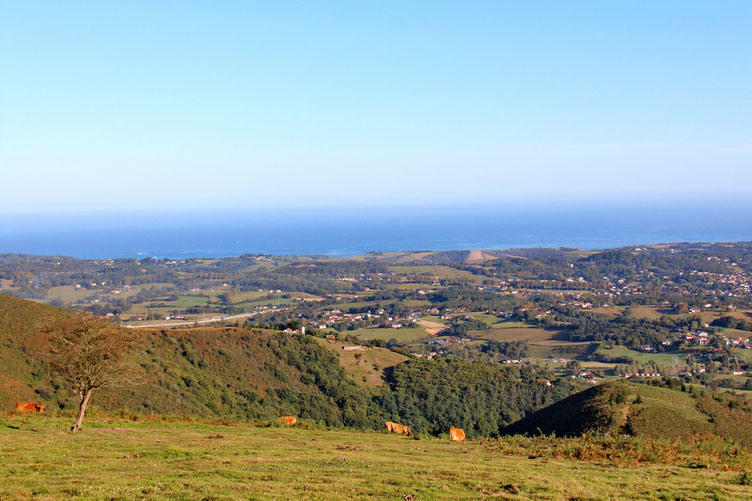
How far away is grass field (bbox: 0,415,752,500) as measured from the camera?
8977 mm

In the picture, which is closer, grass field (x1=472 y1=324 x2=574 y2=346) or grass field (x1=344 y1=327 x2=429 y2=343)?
grass field (x1=472 y1=324 x2=574 y2=346)

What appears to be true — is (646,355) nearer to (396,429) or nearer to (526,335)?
(526,335)

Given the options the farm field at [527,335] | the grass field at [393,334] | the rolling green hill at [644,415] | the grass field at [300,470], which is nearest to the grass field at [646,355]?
the farm field at [527,335]

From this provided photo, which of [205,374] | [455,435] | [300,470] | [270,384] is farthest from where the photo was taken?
[270,384]

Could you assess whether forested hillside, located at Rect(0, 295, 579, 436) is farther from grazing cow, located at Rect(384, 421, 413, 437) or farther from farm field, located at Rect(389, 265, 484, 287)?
farm field, located at Rect(389, 265, 484, 287)

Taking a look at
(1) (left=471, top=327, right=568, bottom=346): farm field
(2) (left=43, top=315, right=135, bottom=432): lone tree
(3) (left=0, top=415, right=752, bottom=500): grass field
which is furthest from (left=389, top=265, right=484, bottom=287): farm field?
(2) (left=43, top=315, right=135, bottom=432): lone tree

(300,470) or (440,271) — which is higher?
(300,470)

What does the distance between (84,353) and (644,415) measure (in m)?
21.1

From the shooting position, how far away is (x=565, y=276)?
125438 millimetres

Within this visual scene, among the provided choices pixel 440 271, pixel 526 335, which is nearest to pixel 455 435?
pixel 526 335

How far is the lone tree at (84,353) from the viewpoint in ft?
50.7

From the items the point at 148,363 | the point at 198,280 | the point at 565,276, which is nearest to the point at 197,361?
the point at 148,363

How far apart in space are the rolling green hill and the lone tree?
14.6 meters

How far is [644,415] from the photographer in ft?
72.4
